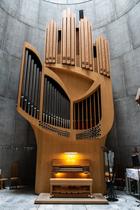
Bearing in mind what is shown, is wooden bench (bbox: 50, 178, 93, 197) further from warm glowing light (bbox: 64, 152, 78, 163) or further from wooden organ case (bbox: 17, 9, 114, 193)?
warm glowing light (bbox: 64, 152, 78, 163)

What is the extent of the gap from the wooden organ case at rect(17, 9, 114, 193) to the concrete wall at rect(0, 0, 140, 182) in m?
1.58

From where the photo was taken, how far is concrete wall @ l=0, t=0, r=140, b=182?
26.9 feet

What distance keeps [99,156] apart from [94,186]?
0.98m

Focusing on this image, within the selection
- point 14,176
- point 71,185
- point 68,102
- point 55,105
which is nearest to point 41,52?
point 68,102

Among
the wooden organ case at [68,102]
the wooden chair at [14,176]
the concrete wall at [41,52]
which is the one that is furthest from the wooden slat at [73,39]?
the wooden chair at [14,176]

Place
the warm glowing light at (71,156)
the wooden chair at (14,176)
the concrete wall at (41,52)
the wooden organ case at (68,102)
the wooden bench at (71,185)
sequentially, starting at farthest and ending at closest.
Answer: the concrete wall at (41,52), the wooden chair at (14,176), the warm glowing light at (71,156), the wooden organ case at (68,102), the wooden bench at (71,185)

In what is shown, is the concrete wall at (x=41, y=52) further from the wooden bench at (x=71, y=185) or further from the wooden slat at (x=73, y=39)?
the wooden bench at (x=71, y=185)

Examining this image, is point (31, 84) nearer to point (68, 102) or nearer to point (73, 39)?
point (68, 102)

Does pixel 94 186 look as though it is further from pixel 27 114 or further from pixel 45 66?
pixel 45 66

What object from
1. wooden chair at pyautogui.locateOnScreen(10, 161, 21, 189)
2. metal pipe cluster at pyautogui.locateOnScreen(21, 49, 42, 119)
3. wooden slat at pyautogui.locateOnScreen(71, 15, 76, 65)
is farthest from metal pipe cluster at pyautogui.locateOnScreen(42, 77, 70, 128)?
wooden chair at pyautogui.locateOnScreen(10, 161, 21, 189)

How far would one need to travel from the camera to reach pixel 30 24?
1021 cm

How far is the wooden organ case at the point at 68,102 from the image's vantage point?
640 centimetres

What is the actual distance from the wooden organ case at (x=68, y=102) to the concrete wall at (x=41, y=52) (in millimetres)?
1584

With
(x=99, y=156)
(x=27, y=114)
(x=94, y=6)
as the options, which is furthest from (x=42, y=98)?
(x=94, y=6)
